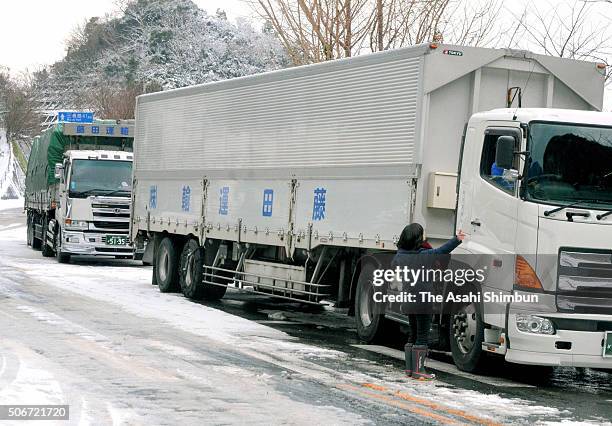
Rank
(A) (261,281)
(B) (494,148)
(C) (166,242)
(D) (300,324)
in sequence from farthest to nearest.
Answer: (C) (166,242) → (A) (261,281) → (D) (300,324) → (B) (494,148)

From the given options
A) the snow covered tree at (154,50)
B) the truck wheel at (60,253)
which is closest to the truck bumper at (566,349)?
the truck wheel at (60,253)

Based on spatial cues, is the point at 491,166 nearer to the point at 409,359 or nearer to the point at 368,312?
the point at 409,359

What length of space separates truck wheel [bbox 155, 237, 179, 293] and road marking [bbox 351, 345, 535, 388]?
722 cm

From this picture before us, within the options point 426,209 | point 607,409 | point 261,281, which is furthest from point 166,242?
point 607,409

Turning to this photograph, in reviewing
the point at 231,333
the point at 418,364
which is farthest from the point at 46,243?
the point at 418,364

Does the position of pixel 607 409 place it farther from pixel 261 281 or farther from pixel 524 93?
pixel 261 281

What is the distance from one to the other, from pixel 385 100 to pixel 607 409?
17.0ft

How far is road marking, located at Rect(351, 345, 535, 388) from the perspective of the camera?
434 inches

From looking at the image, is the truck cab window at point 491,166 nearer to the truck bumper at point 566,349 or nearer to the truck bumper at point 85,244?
the truck bumper at point 566,349

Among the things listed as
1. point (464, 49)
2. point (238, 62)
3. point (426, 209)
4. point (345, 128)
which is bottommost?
point (426, 209)

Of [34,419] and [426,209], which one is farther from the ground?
[426,209]

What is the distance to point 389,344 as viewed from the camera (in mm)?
13703

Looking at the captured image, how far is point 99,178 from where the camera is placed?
26.8 meters

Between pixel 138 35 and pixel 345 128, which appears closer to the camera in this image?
pixel 345 128
